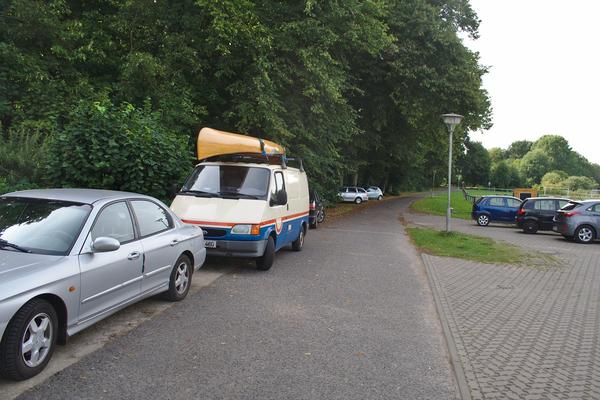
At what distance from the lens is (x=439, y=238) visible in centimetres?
1659

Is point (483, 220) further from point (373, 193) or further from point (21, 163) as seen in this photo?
point (373, 193)

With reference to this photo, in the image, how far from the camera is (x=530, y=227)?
21234 millimetres

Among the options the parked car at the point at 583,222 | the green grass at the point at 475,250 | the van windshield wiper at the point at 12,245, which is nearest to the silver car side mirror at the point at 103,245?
the van windshield wiper at the point at 12,245

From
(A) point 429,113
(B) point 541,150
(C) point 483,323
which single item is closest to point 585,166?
(B) point 541,150

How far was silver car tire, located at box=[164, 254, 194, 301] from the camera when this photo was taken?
21.1 feet

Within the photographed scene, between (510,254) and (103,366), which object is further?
(510,254)

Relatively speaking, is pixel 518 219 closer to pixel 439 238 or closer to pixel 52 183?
pixel 439 238

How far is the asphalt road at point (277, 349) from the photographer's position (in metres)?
4.05

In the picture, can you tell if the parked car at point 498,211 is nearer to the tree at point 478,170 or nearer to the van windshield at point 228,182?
the van windshield at point 228,182

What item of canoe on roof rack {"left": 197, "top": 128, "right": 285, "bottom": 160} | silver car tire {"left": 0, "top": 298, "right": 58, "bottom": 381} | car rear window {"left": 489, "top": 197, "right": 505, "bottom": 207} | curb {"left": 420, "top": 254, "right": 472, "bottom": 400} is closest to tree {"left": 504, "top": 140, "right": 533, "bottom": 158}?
car rear window {"left": 489, "top": 197, "right": 505, "bottom": 207}

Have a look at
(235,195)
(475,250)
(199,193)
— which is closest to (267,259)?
(235,195)

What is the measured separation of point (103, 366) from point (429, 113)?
2399cm

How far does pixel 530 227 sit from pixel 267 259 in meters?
16.2

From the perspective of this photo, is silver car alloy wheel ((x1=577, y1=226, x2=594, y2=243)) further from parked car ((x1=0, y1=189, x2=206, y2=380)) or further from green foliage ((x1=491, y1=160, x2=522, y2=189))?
green foliage ((x1=491, y1=160, x2=522, y2=189))
